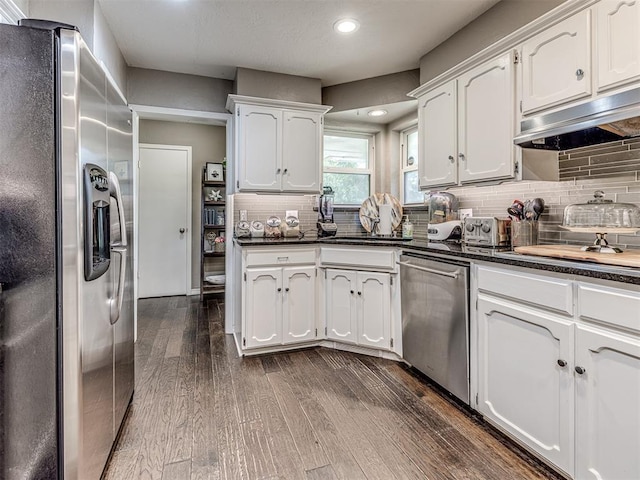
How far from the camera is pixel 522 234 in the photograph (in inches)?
80.9

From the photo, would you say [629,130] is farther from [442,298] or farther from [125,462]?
[125,462]

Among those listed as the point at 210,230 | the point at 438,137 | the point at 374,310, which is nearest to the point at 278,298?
the point at 374,310

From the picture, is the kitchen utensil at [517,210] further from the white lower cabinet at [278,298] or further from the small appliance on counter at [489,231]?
the white lower cabinet at [278,298]

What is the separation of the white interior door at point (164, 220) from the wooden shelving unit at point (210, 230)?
0.76 ft

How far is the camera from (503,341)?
1721 millimetres

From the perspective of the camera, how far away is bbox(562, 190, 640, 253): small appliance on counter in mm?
1562

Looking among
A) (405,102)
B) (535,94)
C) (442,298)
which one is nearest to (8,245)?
(442,298)

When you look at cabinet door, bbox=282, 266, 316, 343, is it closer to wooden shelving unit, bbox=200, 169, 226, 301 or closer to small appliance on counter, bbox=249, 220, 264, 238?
small appliance on counter, bbox=249, 220, 264, 238

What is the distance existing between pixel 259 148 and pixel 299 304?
139 centimetres

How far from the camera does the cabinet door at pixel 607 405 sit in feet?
3.94

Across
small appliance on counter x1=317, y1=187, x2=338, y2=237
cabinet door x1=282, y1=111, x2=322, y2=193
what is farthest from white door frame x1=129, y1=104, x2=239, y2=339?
small appliance on counter x1=317, y1=187, x2=338, y2=237

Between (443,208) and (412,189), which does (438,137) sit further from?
(412,189)

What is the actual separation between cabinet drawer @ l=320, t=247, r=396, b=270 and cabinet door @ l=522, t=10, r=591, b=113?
1.26 meters

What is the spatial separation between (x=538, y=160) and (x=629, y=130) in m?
0.43
